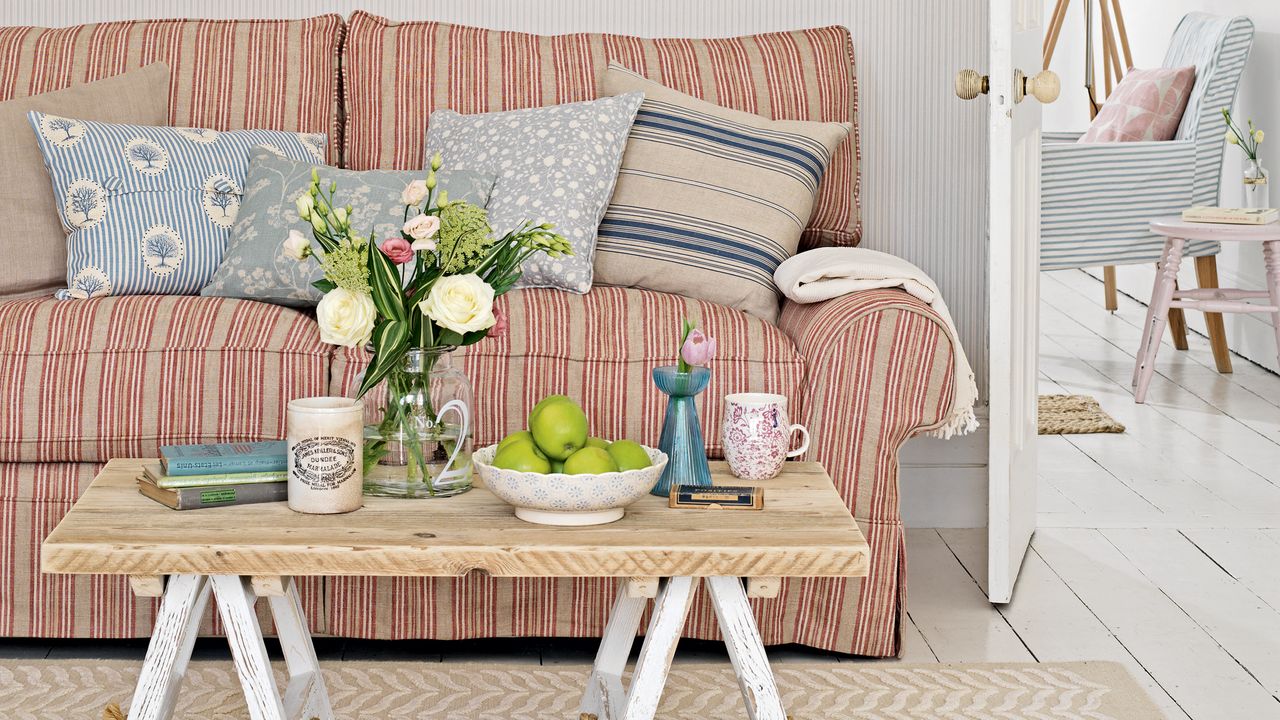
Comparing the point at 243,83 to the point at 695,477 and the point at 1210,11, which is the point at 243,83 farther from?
the point at 1210,11

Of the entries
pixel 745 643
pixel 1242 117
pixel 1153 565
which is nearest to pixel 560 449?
pixel 745 643

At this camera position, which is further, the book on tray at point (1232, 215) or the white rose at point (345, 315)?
the book on tray at point (1232, 215)

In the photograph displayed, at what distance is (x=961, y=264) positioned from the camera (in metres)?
2.84

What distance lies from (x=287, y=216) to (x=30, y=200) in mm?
454

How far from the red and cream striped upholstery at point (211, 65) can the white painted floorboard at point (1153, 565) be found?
1.45 metres

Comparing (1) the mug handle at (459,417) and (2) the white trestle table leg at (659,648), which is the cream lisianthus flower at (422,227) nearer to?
(1) the mug handle at (459,417)

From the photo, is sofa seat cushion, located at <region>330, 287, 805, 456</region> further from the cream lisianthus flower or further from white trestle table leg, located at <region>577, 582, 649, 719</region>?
the cream lisianthus flower

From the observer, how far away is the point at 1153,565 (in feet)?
8.01

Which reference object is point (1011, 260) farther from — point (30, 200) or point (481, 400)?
Result: point (30, 200)

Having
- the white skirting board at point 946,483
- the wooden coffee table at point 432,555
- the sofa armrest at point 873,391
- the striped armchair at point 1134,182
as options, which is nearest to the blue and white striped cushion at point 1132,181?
the striped armchair at point 1134,182

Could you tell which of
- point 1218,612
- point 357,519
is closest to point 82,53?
point 357,519

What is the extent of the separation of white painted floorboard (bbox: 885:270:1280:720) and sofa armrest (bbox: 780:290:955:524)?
314mm

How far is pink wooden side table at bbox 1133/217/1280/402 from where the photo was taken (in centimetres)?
386

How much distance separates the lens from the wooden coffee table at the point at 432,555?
4.24 feet
